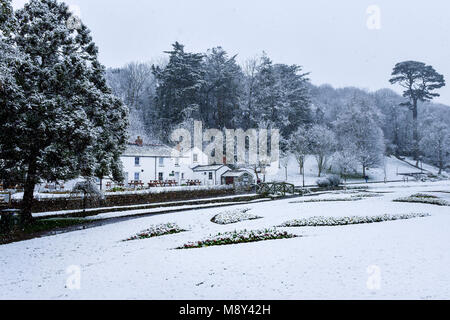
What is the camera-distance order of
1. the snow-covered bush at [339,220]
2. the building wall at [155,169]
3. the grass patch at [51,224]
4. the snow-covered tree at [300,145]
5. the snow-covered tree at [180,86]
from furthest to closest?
the snow-covered tree at [180,86] → the snow-covered tree at [300,145] → the building wall at [155,169] → the grass patch at [51,224] → the snow-covered bush at [339,220]

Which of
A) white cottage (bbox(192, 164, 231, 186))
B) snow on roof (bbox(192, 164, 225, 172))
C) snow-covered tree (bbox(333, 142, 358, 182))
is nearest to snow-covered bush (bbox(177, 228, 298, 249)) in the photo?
white cottage (bbox(192, 164, 231, 186))

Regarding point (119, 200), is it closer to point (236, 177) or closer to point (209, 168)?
point (209, 168)

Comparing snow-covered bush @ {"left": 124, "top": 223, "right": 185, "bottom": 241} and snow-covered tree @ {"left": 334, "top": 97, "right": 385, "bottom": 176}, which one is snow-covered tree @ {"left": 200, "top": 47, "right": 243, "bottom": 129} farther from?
snow-covered bush @ {"left": 124, "top": 223, "right": 185, "bottom": 241}

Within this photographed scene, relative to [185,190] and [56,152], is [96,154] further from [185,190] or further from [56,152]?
[185,190]

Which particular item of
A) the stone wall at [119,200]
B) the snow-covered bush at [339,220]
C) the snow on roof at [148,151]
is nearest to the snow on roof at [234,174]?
the stone wall at [119,200]

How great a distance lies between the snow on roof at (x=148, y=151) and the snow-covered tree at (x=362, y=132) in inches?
1401

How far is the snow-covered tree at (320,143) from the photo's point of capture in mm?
59531

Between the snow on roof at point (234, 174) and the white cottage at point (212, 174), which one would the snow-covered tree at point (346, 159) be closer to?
the snow on roof at point (234, 174)

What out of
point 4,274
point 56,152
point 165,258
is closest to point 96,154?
point 56,152

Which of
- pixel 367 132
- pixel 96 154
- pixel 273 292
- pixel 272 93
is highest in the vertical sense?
pixel 272 93

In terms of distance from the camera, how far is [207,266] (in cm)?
923

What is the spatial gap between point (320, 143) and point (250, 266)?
54.2 m

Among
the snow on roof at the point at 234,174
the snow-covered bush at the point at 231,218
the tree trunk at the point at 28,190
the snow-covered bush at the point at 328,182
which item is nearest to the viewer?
the snow-covered bush at the point at 231,218
